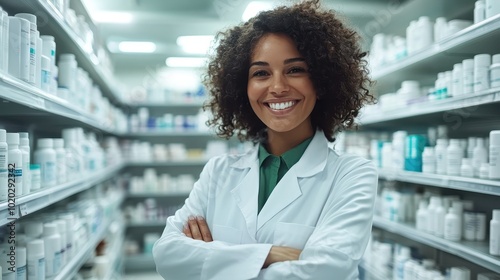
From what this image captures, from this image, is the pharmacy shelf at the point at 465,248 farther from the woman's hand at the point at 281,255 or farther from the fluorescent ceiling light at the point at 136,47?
the fluorescent ceiling light at the point at 136,47

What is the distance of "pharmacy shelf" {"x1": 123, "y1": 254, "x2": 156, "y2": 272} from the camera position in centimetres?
513

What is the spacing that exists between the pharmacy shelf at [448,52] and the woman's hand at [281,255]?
1.37 m

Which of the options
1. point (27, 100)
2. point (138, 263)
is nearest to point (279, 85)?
point (27, 100)

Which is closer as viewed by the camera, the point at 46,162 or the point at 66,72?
the point at 46,162

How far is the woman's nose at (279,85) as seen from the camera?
4.27 ft

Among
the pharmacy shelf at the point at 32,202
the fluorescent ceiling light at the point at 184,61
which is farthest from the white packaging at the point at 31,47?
the fluorescent ceiling light at the point at 184,61

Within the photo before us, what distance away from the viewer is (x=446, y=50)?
222cm

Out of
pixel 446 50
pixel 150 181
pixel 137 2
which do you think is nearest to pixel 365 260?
pixel 446 50

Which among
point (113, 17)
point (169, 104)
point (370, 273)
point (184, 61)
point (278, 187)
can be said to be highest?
point (113, 17)

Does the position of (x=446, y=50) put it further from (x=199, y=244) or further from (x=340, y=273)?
(x=199, y=244)

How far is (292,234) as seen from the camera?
1277 millimetres

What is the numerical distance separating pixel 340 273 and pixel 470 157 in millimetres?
1317

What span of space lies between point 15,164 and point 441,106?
204cm

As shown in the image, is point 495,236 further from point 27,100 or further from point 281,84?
point 27,100
